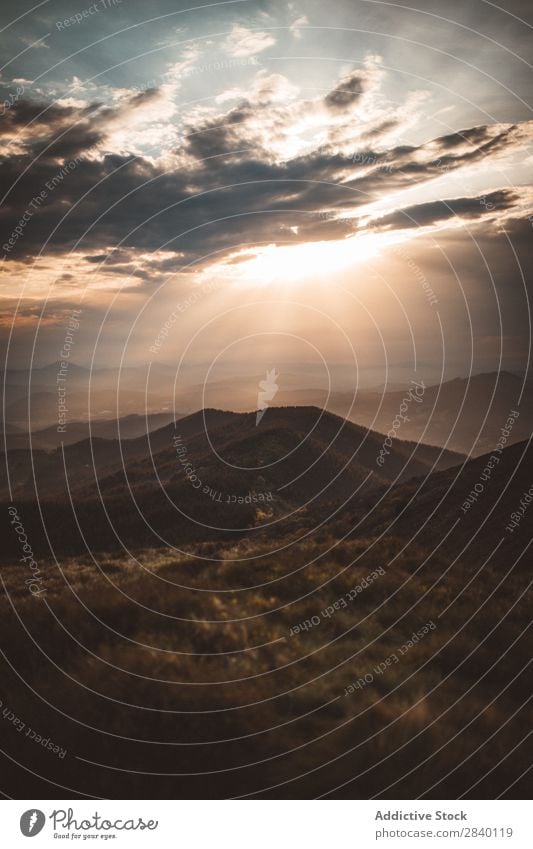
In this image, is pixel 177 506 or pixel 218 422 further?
pixel 218 422

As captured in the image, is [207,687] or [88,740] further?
[207,687]

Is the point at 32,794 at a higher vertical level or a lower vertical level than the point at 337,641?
lower

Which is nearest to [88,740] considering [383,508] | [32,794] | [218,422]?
[32,794]

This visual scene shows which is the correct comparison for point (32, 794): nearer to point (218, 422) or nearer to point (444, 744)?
point (444, 744)

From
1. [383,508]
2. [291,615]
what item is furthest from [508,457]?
[291,615]

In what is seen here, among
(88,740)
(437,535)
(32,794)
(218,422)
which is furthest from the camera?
(218,422)

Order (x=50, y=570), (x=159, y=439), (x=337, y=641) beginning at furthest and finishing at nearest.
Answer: (x=159, y=439) → (x=50, y=570) → (x=337, y=641)
